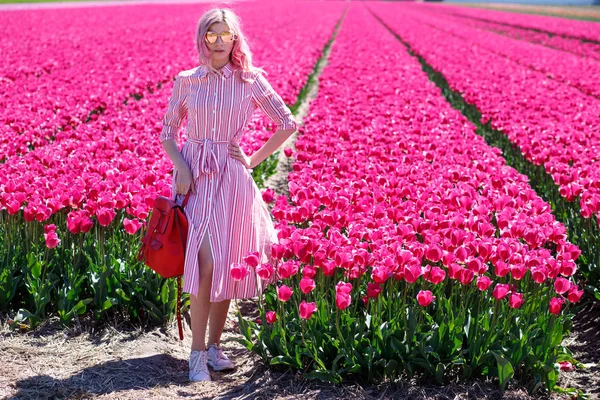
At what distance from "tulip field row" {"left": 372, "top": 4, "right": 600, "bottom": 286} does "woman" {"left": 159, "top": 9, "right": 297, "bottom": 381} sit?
8.07 feet

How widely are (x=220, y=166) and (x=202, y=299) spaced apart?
0.66 meters

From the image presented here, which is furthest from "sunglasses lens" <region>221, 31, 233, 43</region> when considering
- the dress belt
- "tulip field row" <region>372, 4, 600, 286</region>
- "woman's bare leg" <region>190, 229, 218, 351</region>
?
"tulip field row" <region>372, 4, 600, 286</region>

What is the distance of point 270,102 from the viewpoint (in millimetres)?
3959

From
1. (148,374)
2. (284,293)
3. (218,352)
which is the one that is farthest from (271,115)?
(148,374)

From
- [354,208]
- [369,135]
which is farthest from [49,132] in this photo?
[354,208]

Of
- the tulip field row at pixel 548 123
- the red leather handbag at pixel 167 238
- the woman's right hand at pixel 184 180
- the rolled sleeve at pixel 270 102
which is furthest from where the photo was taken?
the tulip field row at pixel 548 123

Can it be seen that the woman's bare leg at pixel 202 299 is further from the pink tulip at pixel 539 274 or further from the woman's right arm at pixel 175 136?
the pink tulip at pixel 539 274

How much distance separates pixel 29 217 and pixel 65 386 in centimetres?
124

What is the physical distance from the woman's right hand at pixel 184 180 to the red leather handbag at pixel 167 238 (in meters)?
0.10

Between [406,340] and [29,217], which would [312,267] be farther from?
→ [29,217]

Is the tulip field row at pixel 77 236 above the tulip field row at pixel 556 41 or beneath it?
beneath

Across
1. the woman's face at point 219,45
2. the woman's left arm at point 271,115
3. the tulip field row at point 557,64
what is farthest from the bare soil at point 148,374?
the tulip field row at point 557,64

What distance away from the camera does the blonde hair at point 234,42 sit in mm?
3695

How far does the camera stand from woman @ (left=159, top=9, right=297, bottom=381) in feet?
12.2
